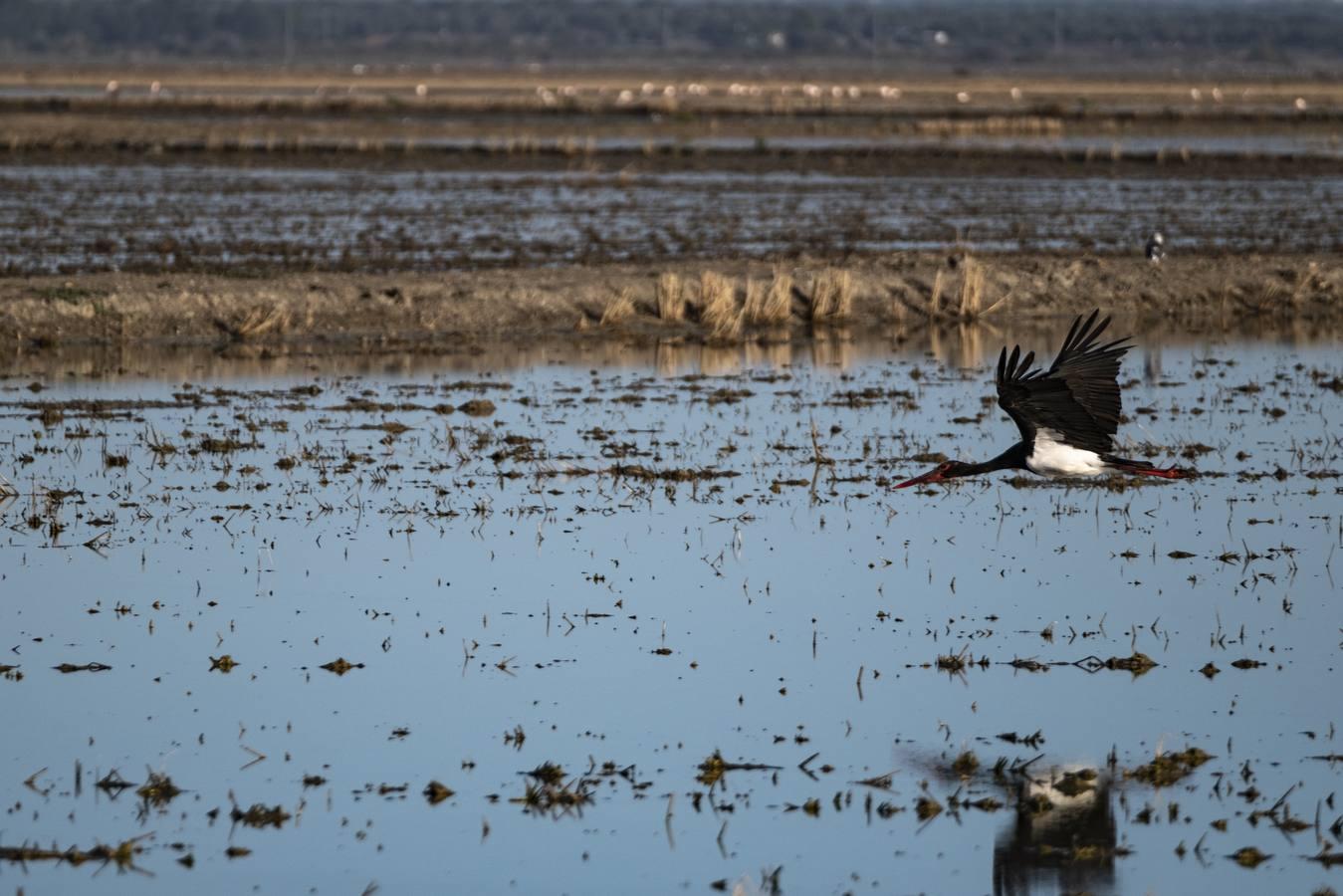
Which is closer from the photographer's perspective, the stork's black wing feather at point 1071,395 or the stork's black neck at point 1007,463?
the stork's black wing feather at point 1071,395

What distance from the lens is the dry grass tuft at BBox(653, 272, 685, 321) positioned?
891 inches

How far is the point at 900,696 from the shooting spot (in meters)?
9.09

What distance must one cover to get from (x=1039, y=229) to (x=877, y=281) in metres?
9.23

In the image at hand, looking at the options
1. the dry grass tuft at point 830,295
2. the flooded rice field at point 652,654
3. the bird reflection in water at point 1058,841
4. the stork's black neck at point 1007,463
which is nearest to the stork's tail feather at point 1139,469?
the stork's black neck at point 1007,463

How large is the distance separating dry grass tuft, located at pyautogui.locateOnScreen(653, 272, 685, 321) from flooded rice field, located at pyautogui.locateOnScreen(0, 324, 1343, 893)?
584 centimetres

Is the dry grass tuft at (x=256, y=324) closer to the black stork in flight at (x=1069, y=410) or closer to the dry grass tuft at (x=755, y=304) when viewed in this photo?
the dry grass tuft at (x=755, y=304)

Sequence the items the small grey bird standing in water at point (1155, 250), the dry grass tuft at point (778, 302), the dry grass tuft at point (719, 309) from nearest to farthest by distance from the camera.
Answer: the dry grass tuft at point (719, 309), the dry grass tuft at point (778, 302), the small grey bird standing in water at point (1155, 250)

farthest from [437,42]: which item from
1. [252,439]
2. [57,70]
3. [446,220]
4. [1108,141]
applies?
[252,439]

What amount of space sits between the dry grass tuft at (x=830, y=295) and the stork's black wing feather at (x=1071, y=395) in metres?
12.5

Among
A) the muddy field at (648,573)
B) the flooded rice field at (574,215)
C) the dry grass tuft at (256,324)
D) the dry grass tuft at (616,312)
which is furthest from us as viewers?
the flooded rice field at (574,215)

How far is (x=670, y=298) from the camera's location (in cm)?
2266

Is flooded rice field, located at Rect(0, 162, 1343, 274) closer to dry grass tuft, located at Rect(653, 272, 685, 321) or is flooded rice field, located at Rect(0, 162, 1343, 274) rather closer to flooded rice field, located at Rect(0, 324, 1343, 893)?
dry grass tuft, located at Rect(653, 272, 685, 321)

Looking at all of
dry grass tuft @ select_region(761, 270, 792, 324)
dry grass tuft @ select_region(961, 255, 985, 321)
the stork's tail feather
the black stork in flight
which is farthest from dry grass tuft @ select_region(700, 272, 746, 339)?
the stork's tail feather

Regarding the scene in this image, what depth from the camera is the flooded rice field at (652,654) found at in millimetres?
7352
